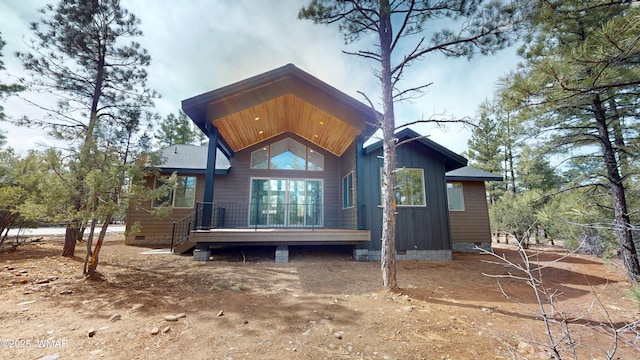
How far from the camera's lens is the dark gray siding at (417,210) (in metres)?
7.13

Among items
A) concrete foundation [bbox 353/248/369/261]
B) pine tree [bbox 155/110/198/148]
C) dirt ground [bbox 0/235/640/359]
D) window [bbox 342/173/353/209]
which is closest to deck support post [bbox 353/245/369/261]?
concrete foundation [bbox 353/248/369/261]

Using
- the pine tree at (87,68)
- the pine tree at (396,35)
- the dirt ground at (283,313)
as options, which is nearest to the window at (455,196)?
the dirt ground at (283,313)

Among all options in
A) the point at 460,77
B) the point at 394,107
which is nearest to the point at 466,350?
the point at 394,107

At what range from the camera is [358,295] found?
155 inches

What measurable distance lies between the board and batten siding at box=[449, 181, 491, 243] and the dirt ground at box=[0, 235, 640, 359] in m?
3.89

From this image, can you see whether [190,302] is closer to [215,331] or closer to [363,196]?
[215,331]

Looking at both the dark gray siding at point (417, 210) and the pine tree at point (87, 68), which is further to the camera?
the dark gray siding at point (417, 210)

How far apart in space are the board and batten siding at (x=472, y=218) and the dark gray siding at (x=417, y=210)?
2971 millimetres

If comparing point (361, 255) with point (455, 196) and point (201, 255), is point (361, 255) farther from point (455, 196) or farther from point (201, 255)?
point (455, 196)

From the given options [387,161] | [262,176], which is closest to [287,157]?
[262,176]

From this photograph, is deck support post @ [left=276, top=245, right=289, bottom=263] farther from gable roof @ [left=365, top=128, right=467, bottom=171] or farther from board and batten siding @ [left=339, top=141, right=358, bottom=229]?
gable roof @ [left=365, top=128, right=467, bottom=171]

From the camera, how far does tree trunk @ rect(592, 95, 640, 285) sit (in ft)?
15.0

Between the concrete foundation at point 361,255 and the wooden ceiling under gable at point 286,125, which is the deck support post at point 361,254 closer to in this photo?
the concrete foundation at point 361,255

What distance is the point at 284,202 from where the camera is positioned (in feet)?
30.5
